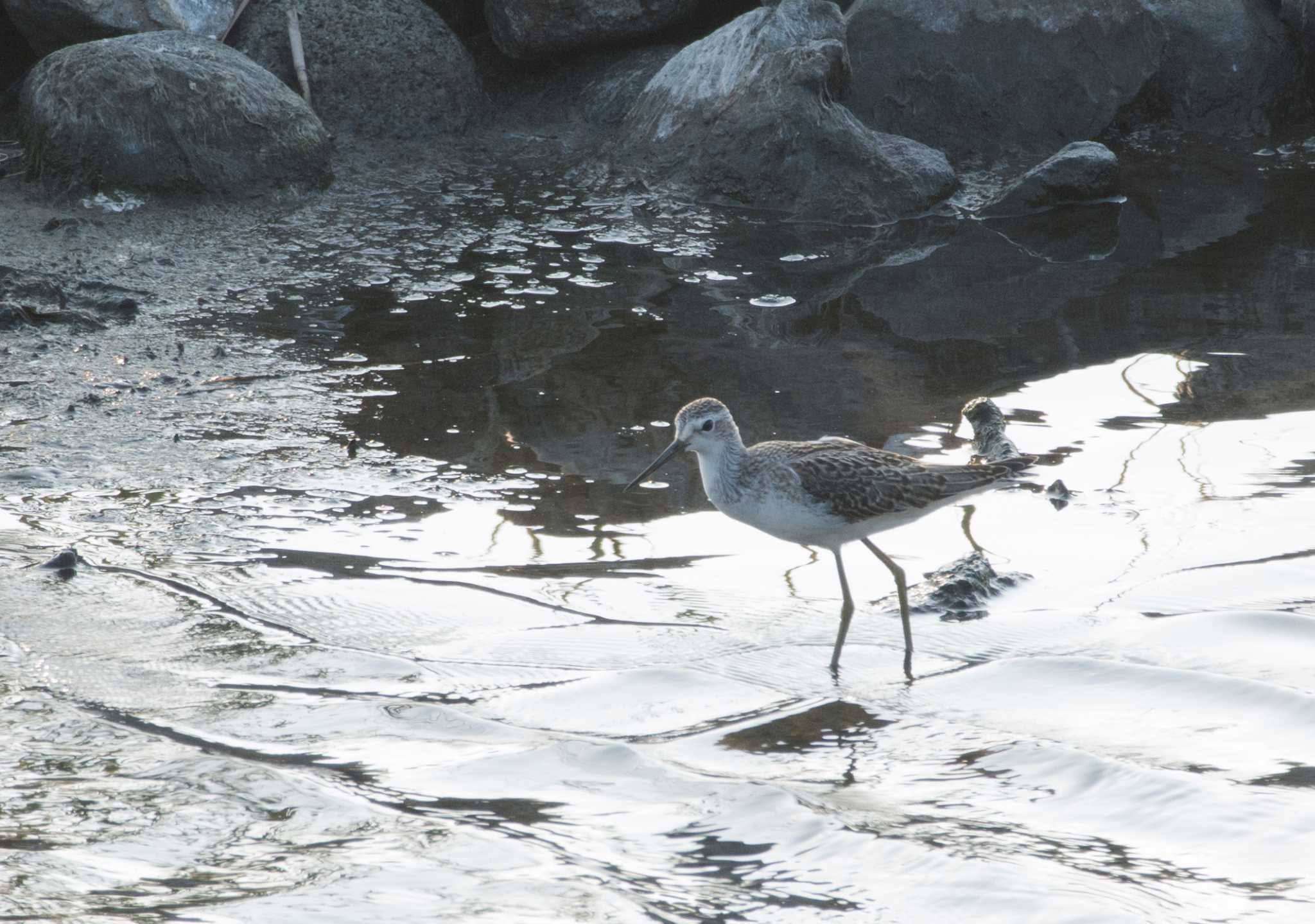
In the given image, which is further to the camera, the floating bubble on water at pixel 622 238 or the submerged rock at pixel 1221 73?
the submerged rock at pixel 1221 73

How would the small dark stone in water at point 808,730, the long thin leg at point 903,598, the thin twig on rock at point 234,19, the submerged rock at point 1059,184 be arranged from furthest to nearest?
1. the thin twig on rock at point 234,19
2. the submerged rock at point 1059,184
3. the long thin leg at point 903,598
4. the small dark stone in water at point 808,730

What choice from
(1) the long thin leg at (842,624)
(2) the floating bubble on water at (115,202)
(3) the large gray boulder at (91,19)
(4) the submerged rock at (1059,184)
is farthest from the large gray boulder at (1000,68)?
(1) the long thin leg at (842,624)

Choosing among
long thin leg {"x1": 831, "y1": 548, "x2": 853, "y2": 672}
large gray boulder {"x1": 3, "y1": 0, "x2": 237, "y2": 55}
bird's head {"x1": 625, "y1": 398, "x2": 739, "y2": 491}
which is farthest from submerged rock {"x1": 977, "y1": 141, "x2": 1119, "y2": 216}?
large gray boulder {"x1": 3, "y1": 0, "x2": 237, "y2": 55}

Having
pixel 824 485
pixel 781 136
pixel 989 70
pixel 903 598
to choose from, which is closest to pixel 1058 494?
pixel 903 598

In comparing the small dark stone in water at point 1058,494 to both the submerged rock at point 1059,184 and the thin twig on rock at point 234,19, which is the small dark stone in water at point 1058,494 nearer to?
the submerged rock at point 1059,184

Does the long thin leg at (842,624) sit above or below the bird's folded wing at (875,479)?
below

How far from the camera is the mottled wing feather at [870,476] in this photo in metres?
5.53

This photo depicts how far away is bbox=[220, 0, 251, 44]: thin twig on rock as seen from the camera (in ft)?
41.3

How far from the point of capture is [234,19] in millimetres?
12688

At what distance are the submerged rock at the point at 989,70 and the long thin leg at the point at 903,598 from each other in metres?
7.78

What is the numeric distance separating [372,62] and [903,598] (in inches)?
369

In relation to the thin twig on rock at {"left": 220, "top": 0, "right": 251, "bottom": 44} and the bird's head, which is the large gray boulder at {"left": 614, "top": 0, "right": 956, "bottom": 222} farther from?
the bird's head

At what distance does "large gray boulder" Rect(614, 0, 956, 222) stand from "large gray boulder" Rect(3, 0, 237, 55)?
3977 millimetres

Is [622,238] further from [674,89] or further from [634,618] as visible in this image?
[634,618]
